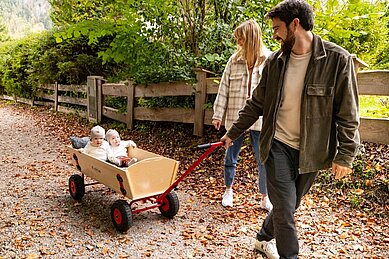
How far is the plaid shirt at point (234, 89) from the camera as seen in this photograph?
3991 mm

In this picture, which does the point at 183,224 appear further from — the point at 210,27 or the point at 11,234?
the point at 210,27

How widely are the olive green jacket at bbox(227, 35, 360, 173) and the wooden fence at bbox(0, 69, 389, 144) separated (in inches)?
81.3

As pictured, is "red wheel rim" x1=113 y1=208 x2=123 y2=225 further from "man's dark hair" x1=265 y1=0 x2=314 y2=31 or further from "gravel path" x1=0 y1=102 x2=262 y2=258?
"man's dark hair" x1=265 y1=0 x2=314 y2=31

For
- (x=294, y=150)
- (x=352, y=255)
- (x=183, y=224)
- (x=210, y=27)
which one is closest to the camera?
(x=294, y=150)

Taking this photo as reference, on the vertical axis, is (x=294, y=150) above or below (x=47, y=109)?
above

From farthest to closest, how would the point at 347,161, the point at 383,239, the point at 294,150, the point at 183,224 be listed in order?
the point at 183,224, the point at 383,239, the point at 294,150, the point at 347,161

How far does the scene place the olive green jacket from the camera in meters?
2.34

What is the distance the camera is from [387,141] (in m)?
4.22

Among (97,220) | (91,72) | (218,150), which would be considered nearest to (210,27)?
(218,150)

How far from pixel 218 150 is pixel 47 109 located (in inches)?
368

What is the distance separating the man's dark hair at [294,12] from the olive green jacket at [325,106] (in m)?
0.14

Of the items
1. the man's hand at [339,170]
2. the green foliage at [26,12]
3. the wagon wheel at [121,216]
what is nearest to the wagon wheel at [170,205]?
the wagon wheel at [121,216]

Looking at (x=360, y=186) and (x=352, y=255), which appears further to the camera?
(x=360, y=186)

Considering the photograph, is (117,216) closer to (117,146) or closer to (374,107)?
(117,146)
